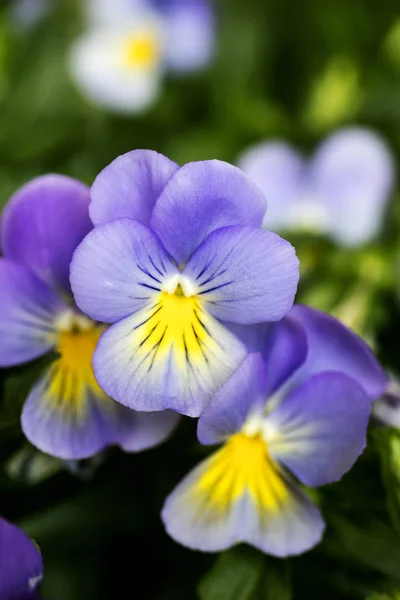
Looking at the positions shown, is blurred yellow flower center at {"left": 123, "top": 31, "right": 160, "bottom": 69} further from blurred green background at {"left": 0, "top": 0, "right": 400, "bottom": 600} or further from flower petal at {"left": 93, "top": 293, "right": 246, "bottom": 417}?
flower petal at {"left": 93, "top": 293, "right": 246, "bottom": 417}

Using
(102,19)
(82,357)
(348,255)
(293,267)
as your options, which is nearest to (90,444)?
(82,357)

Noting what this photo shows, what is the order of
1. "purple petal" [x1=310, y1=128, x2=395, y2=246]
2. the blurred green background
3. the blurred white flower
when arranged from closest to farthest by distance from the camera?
the blurred green background
"purple petal" [x1=310, y1=128, x2=395, y2=246]
the blurred white flower

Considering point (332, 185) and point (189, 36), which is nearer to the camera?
point (332, 185)

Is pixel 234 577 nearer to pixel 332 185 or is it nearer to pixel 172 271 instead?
pixel 172 271

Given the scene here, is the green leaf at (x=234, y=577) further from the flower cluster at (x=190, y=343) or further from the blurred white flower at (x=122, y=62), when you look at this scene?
the blurred white flower at (x=122, y=62)

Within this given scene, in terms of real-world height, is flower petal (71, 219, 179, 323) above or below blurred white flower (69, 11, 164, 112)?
above

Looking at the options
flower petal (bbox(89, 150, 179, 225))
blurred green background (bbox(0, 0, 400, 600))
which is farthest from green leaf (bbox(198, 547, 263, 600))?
flower petal (bbox(89, 150, 179, 225))

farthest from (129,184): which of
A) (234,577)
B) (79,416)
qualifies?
(234,577)
